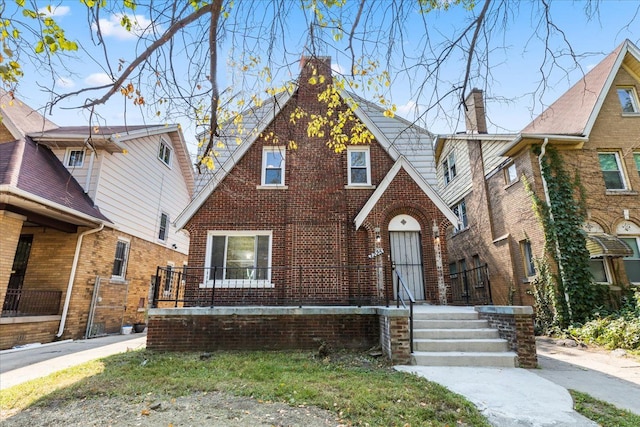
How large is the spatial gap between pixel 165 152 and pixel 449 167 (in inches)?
616

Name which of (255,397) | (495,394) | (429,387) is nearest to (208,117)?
(255,397)

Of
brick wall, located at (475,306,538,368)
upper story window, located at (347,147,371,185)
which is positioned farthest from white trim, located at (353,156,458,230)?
brick wall, located at (475,306,538,368)

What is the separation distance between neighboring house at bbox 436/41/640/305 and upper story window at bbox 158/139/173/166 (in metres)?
13.5

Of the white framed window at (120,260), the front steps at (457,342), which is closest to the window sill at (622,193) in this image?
the front steps at (457,342)

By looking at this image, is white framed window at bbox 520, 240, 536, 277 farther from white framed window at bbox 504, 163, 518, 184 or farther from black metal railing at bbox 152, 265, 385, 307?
black metal railing at bbox 152, 265, 385, 307

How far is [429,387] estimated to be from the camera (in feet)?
15.5

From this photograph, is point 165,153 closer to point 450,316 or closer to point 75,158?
point 75,158

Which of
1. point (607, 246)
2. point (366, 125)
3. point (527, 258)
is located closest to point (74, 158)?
point (366, 125)

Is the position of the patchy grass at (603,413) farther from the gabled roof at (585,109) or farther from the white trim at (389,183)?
the gabled roof at (585,109)

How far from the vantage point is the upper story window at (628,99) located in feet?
42.1

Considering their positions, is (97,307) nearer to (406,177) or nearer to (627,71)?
(406,177)

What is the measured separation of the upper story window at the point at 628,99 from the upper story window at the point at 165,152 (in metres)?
19.8

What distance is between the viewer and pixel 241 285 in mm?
9922

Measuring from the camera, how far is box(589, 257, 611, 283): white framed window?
11.1 metres
